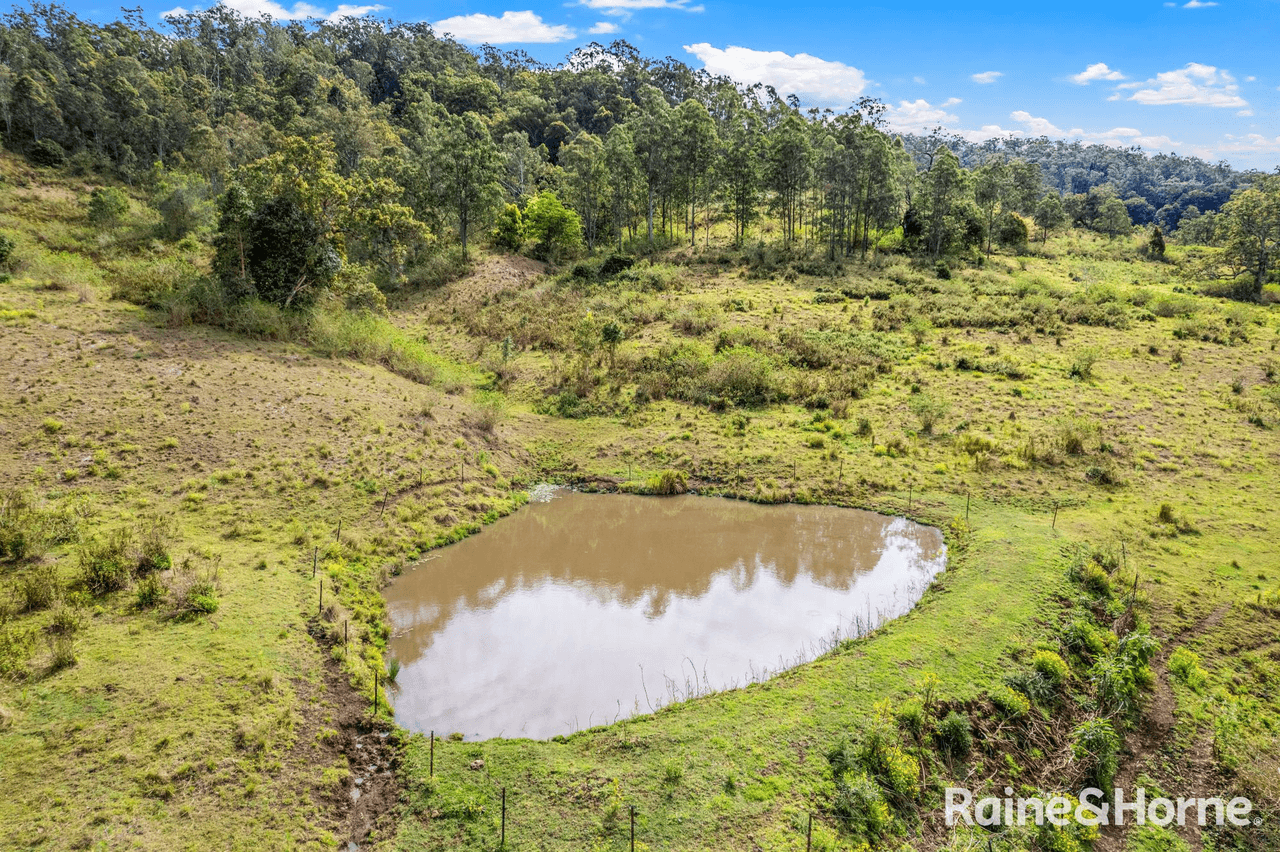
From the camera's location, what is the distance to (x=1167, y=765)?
1096 cm

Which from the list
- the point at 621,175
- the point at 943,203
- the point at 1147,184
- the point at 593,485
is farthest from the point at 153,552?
the point at 1147,184

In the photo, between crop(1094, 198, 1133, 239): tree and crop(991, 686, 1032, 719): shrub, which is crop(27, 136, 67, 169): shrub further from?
crop(1094, 198, 1133, 239): tree

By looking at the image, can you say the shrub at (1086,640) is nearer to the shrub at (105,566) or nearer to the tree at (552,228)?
the shrub at (105,566)

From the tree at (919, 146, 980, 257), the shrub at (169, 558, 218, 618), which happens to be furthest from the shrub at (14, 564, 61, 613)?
the tree at (919, 146, 980, 257)

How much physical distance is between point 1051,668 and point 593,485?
1400 centimetres

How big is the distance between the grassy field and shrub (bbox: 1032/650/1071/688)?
230 mm

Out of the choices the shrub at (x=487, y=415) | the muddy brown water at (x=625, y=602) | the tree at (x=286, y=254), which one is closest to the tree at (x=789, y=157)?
the shrub at (x=487, y=415)

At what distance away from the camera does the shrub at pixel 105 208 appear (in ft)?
124

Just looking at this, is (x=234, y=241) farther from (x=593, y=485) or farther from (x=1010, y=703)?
(x=1010, y=703)

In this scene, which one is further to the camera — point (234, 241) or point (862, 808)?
point (234, 241)

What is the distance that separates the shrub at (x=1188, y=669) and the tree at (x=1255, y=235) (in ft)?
149

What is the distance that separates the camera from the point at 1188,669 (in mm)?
12820

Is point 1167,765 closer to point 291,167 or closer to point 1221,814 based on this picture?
point 1221,814

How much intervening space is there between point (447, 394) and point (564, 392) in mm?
5008
